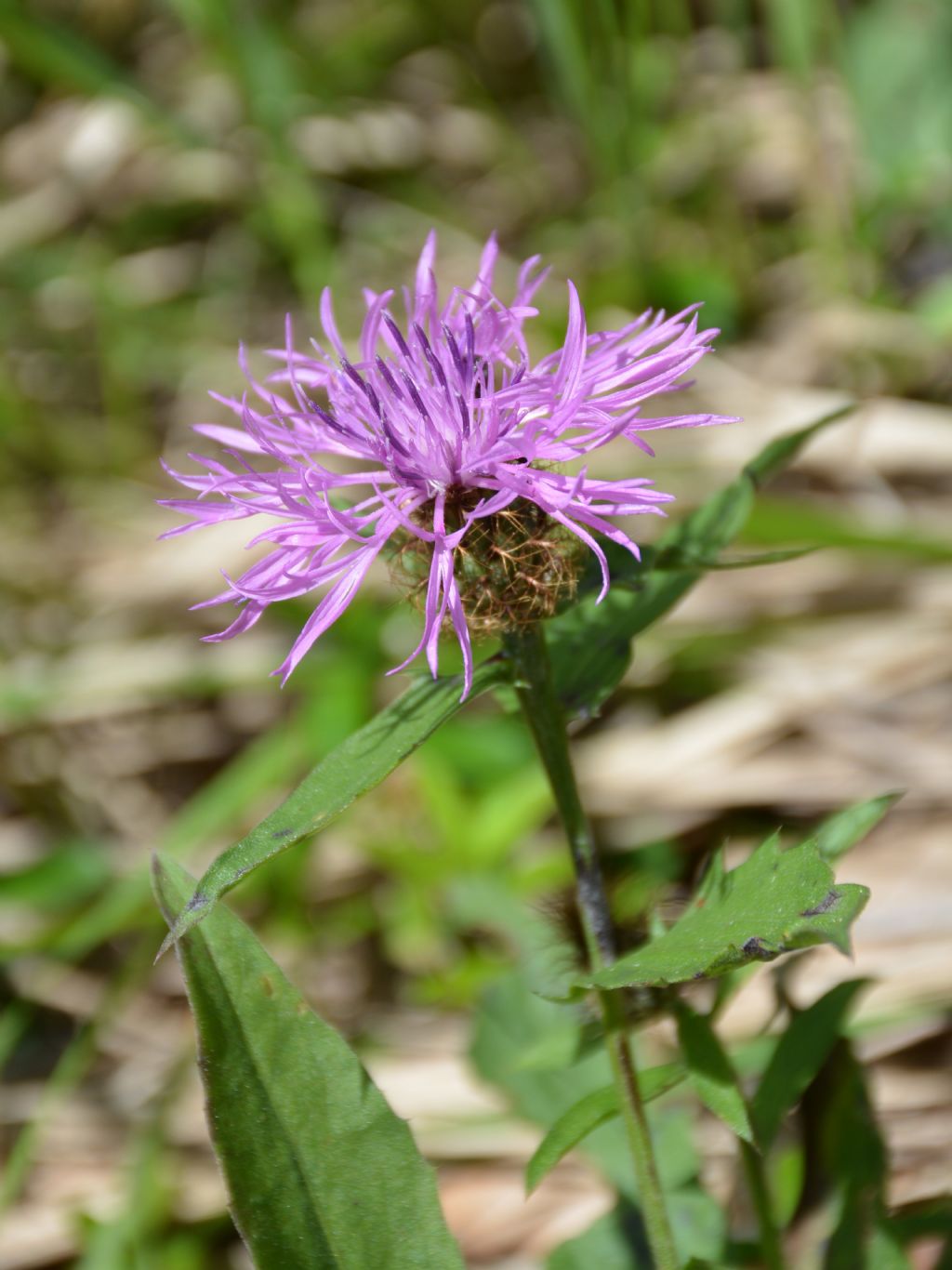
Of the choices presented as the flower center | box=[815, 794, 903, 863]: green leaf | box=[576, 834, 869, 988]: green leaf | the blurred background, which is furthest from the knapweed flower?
the blurred background

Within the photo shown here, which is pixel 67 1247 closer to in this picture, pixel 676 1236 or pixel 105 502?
pixel 676 1236

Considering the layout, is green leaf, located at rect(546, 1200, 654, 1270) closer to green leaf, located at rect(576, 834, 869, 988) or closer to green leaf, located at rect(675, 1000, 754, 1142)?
green leaf, located at rect(675, 1000, 754, 1142)

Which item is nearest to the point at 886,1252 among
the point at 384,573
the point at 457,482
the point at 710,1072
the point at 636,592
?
the point at 710,1072

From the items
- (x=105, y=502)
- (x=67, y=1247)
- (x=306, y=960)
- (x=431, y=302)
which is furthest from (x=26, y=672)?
(x=431, y=302)

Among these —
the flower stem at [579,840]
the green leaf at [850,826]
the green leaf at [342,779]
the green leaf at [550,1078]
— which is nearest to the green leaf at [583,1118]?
the flower stem at [579,840]

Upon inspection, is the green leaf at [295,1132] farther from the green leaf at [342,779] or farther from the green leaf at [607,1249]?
the green leaf at [607,1249]

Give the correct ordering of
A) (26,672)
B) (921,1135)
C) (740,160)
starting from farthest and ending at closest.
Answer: (740,160), (26,672), (921,1135)

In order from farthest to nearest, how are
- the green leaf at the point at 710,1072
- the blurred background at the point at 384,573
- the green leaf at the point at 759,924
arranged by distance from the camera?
the blurred background at the point at 384,573
the green leaf at the point at 710,1072
the green leaf at the point at 759,924
